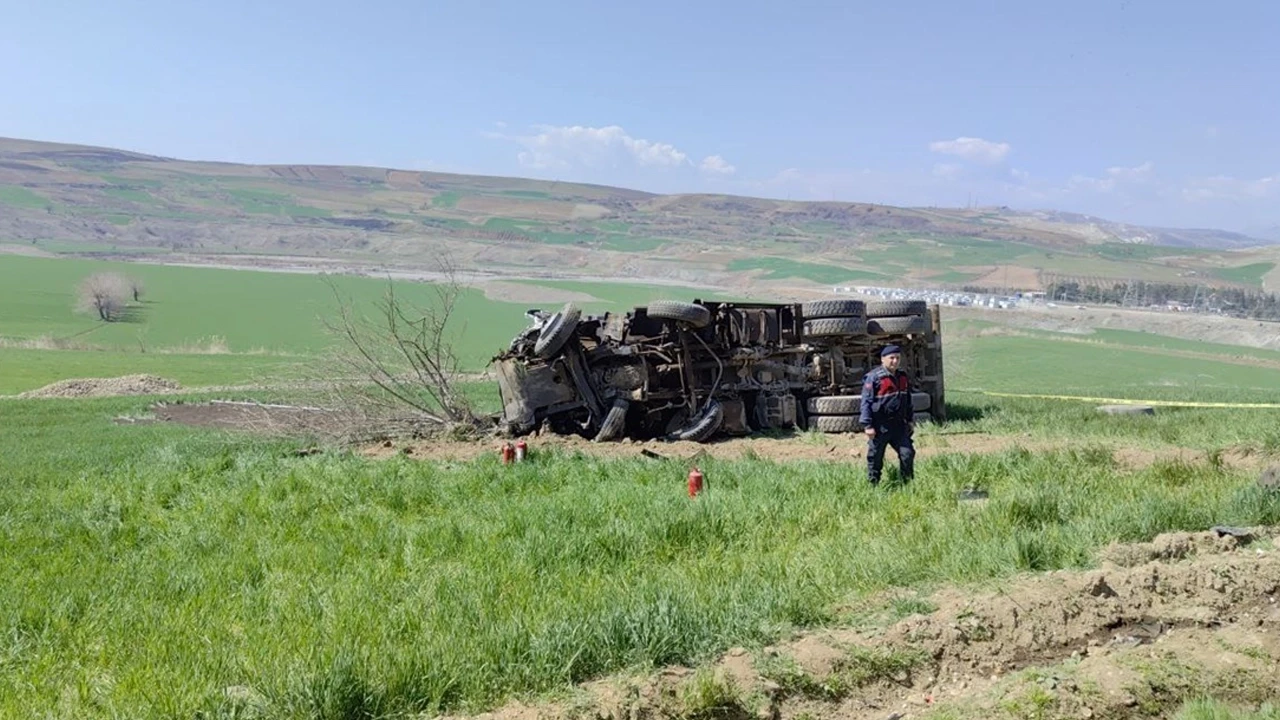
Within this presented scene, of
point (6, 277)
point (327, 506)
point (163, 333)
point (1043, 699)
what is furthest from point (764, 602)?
point (6, 277)

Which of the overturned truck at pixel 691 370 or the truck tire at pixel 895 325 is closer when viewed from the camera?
the overturned truck at pixel 691 370

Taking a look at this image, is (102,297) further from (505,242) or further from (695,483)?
(505,242)

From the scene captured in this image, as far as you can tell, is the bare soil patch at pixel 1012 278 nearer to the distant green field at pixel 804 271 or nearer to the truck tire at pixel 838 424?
the distant green field at pixel 804 271

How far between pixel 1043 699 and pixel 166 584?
5.42 meters

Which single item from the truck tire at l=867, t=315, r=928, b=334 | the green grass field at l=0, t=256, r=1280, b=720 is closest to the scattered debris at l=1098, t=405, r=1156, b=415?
the green grass field at l=0, t=256, r=1280, b=720

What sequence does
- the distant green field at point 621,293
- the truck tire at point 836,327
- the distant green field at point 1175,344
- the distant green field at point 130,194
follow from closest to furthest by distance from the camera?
the truck tire at point 836,327, the distant green field at point 1175,344, the distant green field at point 621,293, the distant green field at point 130,194

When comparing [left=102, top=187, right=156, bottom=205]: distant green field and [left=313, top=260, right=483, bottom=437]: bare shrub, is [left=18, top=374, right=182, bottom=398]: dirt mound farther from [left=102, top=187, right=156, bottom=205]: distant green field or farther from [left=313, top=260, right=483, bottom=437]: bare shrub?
[left=102, top=187, right=156, bottom=205]: distant green field

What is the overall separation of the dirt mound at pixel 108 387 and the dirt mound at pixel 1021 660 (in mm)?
30053

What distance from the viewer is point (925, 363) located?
1761 centimetres

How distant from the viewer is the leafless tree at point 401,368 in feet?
56.2

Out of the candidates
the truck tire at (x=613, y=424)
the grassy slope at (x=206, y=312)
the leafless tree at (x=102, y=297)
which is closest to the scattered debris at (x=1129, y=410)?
the truck tire at (x=613, y=424)

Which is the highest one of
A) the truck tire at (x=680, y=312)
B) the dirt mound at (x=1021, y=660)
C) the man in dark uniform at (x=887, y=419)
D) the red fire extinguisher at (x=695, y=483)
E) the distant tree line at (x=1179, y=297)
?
the truck tire at (x=680, y=312)

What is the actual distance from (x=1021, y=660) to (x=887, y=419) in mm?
4365

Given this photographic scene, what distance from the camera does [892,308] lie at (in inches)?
674
